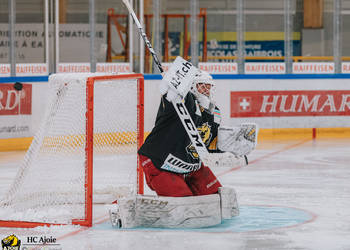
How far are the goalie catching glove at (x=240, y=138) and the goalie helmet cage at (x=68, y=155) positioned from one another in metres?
0.84

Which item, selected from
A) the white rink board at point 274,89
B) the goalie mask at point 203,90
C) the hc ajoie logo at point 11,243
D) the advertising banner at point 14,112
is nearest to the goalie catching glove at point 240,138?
the goalie mask at point 203,90

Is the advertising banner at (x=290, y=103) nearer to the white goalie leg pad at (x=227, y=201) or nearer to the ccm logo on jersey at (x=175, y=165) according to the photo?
the white goalie leg pad at (x=227, y=201)

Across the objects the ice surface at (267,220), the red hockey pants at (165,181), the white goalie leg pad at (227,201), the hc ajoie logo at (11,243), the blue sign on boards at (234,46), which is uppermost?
the blue sign on boards at (234,46)

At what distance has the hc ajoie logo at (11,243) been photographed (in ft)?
14.3

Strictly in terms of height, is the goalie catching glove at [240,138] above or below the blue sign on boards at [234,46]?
below

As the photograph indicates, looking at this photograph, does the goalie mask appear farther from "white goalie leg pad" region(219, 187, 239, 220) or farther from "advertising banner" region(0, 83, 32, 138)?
"advertising banner" region(0, 83, 32, 138)

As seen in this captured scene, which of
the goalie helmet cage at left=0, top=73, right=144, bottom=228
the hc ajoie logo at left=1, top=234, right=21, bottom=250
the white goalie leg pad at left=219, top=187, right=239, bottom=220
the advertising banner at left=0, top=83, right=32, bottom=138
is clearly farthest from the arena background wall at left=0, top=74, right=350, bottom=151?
the hc ajoie logo at left=1, top=234, right=21, bottom=250

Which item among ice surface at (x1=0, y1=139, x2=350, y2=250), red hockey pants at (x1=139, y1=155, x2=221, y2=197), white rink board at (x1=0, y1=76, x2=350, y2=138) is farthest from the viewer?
white rink board at (x1=0, y1=76, x2=350, y2=138)

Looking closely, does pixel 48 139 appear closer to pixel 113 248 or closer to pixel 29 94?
pixel 113 248

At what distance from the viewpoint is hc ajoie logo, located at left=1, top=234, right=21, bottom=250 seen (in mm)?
4371

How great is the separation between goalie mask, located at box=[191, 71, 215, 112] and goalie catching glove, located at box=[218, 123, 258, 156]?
0.21m

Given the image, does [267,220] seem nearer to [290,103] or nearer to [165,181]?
[165,181]

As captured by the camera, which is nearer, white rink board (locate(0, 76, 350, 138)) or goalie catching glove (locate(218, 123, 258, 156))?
A: goalie catching glove (locate(218, 123, 258, 156))

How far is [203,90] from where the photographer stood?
534 cm
